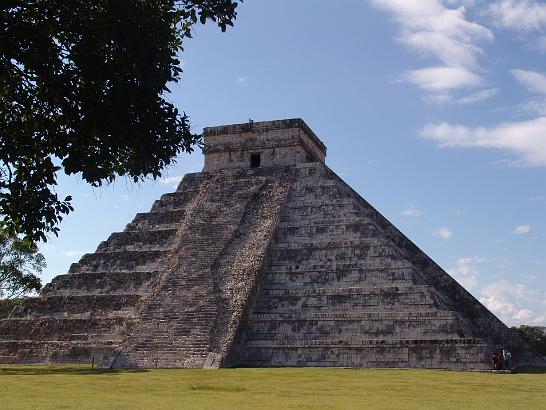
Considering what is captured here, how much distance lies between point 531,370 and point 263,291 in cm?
756

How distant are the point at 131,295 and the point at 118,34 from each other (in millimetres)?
14838

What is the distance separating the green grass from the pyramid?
1.84m

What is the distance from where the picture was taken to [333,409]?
818 cm

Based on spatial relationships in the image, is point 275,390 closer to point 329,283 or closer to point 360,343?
point 360,343

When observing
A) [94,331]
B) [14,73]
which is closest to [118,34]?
[14,73]

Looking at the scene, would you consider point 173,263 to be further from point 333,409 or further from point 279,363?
point 333,409

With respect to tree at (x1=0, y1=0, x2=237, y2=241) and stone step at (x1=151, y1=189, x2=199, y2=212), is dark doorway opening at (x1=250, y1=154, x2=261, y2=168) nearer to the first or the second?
stone step at (x1=151, y1=189, x2=199, y2=212)

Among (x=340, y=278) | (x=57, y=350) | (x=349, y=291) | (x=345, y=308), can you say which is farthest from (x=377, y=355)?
(x=57, y=350)

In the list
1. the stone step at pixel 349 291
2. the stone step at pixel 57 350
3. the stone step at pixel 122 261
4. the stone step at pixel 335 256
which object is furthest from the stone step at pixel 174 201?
the stone step at pixel 57 350

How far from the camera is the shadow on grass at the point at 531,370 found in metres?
16.6

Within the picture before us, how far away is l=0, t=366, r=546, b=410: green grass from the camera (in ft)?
28.7

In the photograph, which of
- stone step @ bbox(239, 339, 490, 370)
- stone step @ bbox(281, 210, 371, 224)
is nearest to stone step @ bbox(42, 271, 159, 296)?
stone step @ bbox(281, 210, 371, 224)

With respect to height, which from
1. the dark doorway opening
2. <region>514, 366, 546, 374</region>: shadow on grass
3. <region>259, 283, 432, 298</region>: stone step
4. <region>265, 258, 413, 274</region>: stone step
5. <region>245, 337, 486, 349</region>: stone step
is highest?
the dark doorway opening

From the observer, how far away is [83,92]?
254 inches
